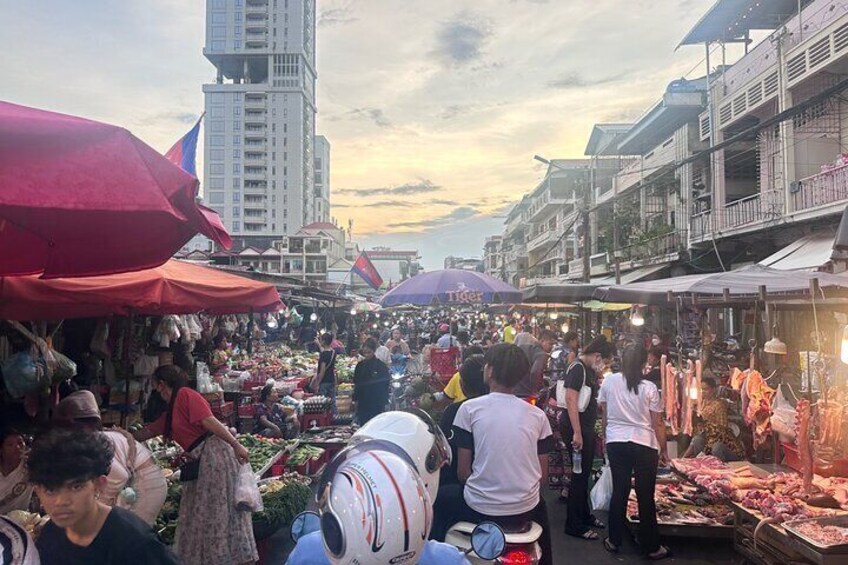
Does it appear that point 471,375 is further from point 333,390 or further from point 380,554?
point 333,390

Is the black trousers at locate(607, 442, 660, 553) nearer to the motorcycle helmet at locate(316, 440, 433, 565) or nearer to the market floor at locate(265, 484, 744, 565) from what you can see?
the market floor at locate(265, 484, 744, 565)

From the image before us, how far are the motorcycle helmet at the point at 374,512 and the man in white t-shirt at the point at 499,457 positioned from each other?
137 centimetres

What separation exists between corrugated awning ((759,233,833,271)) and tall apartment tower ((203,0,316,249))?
83.9 meters

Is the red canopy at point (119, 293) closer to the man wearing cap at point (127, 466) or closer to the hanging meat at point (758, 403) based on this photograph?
the man wearing cap at point (127, 466)

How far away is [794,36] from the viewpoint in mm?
14031

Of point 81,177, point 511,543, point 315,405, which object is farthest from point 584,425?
point 315,405

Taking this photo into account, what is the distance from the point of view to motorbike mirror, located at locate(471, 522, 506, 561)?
7.75 feet

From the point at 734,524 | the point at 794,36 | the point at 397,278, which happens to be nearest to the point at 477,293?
the point at 734,524

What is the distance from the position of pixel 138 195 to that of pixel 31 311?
3.14 meters

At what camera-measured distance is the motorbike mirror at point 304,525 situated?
2.30m

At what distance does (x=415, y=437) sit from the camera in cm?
223

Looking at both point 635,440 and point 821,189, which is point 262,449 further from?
point 821,189

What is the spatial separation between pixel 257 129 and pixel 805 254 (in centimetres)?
9141

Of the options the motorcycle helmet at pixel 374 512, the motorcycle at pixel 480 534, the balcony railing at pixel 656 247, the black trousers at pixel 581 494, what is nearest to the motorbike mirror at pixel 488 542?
the motorcycle at pixel 480 534
